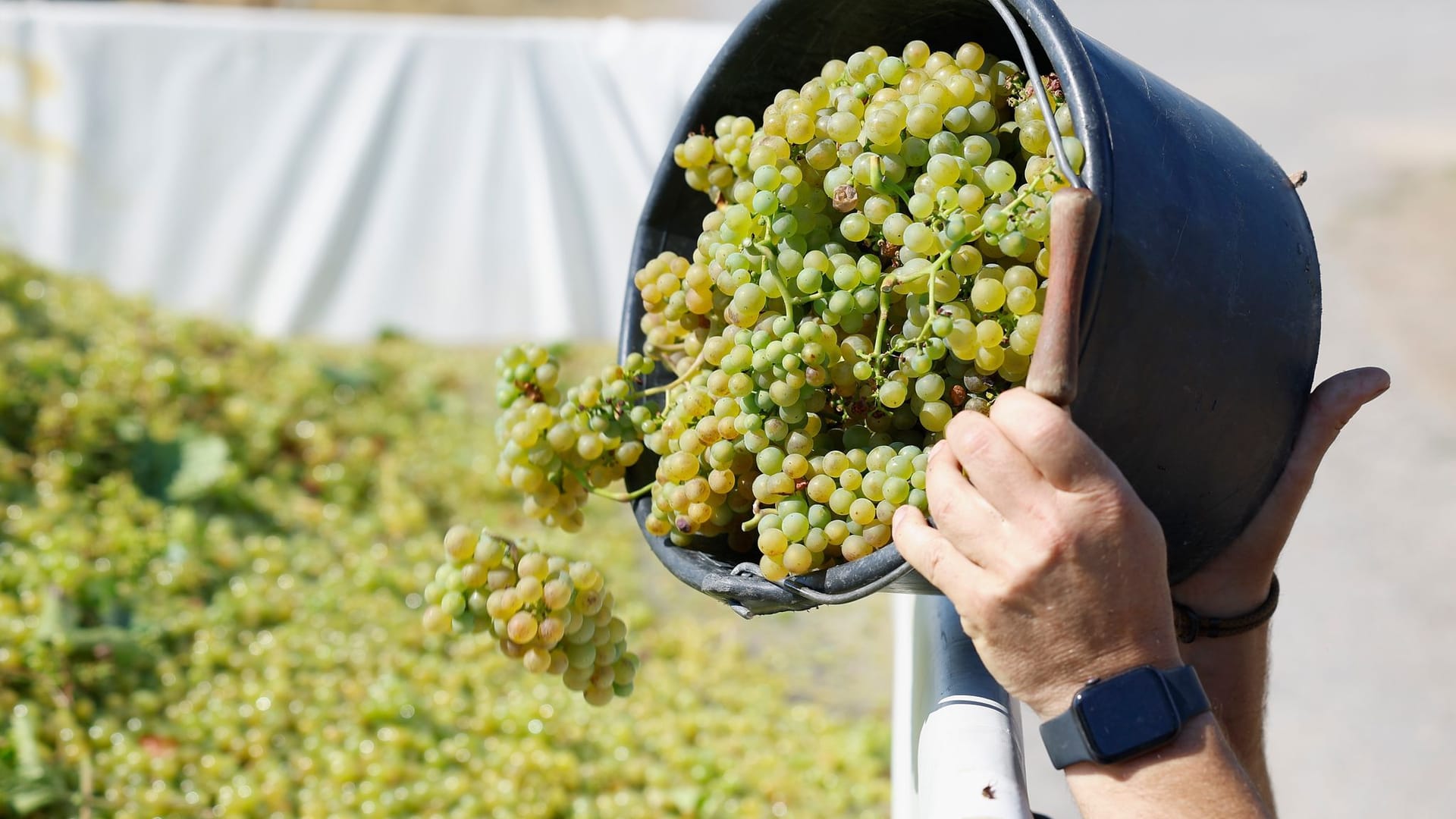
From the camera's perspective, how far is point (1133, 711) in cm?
76

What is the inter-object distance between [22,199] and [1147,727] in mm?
5817

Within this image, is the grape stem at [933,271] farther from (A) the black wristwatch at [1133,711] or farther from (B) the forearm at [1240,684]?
(B) the forearm at [1240,684]

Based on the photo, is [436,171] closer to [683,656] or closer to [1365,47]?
[683,656]

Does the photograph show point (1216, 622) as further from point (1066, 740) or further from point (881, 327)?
point (881, 327)

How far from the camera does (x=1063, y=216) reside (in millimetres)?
695

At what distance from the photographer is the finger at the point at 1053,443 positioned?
712mm

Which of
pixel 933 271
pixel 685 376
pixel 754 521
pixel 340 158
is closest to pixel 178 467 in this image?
pixel 340 158

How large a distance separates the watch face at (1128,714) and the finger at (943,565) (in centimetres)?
11

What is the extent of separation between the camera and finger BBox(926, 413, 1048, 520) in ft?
2.41

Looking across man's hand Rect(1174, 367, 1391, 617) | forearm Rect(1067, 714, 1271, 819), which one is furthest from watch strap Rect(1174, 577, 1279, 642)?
forearm Rect(1067, 714, 1271, 819)

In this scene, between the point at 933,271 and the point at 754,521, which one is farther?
the point at 754,521

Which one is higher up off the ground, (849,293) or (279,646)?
(849,293)

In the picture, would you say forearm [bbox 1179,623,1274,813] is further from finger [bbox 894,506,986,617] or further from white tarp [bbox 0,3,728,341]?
white tarp [bbox 0,3,728,341]

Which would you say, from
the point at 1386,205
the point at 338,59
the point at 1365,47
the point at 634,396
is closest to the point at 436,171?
the point at 338,59
